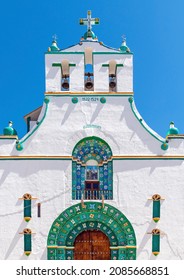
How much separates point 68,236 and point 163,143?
4.96 m

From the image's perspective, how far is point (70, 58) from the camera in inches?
993

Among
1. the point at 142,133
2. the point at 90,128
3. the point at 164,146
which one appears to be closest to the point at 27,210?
the point at 90,128

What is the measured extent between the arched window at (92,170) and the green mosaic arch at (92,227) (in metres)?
0.48

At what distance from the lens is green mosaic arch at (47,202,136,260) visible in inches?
925

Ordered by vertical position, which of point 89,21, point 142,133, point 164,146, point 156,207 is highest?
point 89,21

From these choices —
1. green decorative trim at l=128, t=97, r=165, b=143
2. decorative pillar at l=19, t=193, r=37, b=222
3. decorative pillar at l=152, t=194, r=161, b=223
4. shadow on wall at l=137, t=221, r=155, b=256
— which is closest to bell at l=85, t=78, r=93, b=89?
green decorative trim at l=128, t=97, r=165, b=143

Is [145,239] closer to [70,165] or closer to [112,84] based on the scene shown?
[70,165]

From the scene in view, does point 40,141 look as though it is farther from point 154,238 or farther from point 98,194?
point 154,238

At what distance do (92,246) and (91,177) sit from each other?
2.56 metres

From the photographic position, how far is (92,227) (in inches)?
933

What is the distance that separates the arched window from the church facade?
0.04 m

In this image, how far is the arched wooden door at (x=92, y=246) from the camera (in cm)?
2355

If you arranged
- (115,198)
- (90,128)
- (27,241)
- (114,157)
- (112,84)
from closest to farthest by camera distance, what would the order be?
(27,241), (115,198), (114,157), (90,128), (112,84)

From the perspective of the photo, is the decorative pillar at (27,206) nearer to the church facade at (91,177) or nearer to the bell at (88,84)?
the church facade at (91,177)
